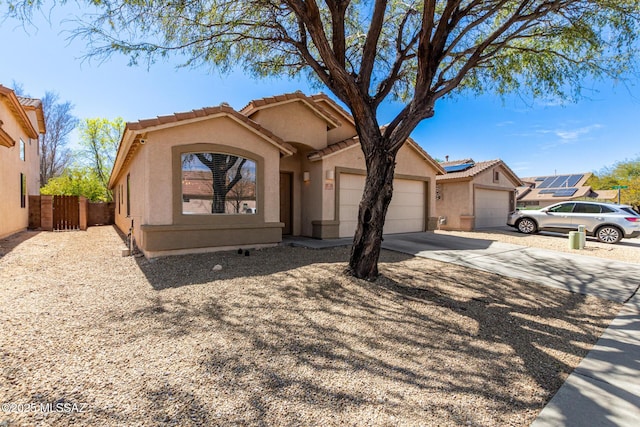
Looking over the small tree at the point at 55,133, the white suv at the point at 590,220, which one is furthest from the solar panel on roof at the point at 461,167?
the small tree at the point at 55,133

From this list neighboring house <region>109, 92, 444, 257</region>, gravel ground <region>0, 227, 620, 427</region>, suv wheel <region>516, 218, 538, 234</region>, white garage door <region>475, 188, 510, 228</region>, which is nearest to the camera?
gravel ground <region>0, 227, 620, 427</region>

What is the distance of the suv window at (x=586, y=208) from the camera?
463 inches

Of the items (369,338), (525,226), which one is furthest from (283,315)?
(525,226)

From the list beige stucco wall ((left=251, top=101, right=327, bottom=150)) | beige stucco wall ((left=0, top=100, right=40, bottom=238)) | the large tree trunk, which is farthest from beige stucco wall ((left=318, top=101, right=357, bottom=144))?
beige stucco wall ((left=0, top=100, right=40, bottom=238))

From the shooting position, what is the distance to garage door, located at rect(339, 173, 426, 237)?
34.0 ft

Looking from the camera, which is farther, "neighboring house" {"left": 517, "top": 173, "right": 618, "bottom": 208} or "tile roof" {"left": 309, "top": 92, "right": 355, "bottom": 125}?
"neighboring house" {"left": 517, "top": 173, "right": 618, "bottom": 208}

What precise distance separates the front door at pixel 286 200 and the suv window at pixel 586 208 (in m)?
11.7

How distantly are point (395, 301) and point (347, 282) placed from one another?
991 mm

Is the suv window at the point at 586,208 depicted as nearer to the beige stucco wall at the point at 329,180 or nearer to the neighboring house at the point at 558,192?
the beige stucco wall at the point at 329,180

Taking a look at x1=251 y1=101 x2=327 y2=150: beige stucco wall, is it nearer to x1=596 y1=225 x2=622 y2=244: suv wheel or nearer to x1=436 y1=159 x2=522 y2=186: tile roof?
x1=436 y1=159 x2=522 y2=186: tile roof

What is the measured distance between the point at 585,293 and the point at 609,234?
8818 mm

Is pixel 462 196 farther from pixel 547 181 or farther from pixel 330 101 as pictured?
pixel 547 181

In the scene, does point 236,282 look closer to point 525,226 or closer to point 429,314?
point 429,314

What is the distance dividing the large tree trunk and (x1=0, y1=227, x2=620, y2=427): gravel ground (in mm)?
428
